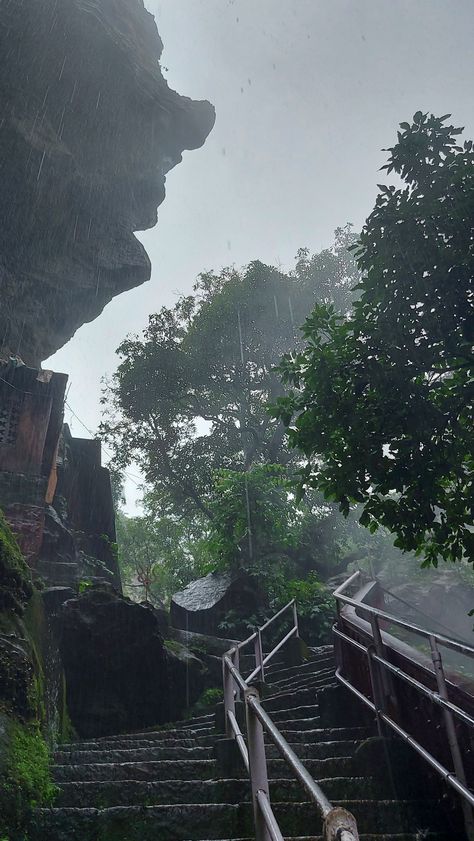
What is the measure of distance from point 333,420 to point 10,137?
60.9 feet

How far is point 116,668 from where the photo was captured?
8.53 m

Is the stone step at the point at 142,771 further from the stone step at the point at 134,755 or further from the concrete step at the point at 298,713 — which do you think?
the concrete step at the point at 298,713

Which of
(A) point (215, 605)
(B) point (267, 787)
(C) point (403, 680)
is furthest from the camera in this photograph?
(A) point (215, 605)

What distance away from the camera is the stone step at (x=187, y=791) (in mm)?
4008

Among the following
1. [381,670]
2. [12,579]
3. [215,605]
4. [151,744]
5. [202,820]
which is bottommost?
[202,820]

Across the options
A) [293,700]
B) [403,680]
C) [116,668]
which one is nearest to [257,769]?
[403,680]

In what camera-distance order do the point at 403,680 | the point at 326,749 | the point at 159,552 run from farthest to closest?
the point at 159,552 < the point at 326,749 < the point at 403,680

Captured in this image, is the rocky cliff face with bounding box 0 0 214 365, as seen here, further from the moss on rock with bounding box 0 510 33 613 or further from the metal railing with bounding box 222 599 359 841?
the metal railing with bounding box 222 599 359 841

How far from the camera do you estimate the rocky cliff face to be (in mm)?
18688

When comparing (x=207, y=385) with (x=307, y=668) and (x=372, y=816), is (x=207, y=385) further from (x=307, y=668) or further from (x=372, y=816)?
(x=372, y=816)

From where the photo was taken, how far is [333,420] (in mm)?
5277

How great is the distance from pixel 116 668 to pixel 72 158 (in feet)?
62.7

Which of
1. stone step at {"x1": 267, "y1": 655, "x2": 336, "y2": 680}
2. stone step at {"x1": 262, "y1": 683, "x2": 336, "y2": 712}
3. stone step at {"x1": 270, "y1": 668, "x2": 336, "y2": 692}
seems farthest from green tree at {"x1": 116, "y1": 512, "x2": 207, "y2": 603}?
stone step at {"x1": 262, "y1": 683, "x2": 336, "y2": 712}

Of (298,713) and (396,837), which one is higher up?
(298,713)
